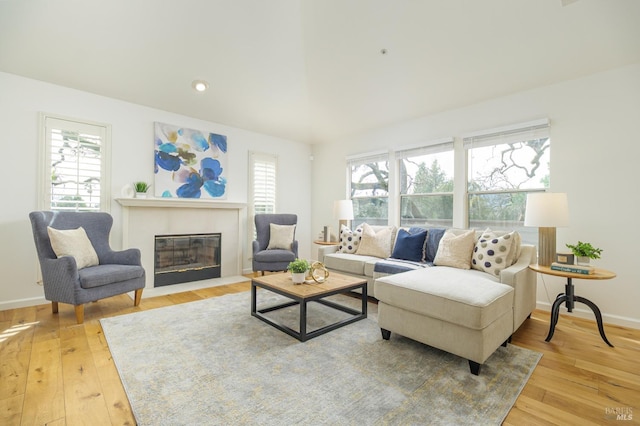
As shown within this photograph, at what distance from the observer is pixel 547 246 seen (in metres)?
2.84

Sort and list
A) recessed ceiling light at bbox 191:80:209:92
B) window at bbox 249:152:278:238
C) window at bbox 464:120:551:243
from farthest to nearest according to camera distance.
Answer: window at bbox 249:152:278:238
recessed ceiling light at bbox 191:80:209:92
window at bbox 464:120:551:243

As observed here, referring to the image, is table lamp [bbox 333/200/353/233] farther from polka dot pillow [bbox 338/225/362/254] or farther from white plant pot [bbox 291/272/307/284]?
white plant pot [bbox 291/272/307/284]

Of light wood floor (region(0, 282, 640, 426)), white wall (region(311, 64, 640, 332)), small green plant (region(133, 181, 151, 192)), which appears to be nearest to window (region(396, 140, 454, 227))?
white wall (region(311, 64, 640, 332))

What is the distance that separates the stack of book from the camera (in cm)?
247

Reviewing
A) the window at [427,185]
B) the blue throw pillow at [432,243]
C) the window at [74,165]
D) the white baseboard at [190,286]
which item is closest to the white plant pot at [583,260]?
the blue throw pillow at [432,243]

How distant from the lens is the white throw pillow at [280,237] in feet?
15.9

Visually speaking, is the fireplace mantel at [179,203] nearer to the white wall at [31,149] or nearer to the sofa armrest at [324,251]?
the white wall at [31,149]

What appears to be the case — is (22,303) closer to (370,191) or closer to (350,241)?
(350,241)

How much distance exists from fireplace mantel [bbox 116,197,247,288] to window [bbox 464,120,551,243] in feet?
11.9

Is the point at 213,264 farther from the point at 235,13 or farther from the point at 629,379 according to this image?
the point at 629,379

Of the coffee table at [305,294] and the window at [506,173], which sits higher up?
the window at [506,173]

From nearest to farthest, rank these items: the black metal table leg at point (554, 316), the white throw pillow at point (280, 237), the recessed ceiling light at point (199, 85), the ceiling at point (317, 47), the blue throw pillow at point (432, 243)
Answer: the black metal table leg at point (554, 316) → the ceiling at point (317, 47) → the blue throw pillow at point (432, 243) → the recessed ceiling light at point (199, 85) → the white throw pillow at point (280, 237)

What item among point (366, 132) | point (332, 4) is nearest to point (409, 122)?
point (366, 132)

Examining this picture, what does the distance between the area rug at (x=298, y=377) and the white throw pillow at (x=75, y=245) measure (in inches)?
31.5
